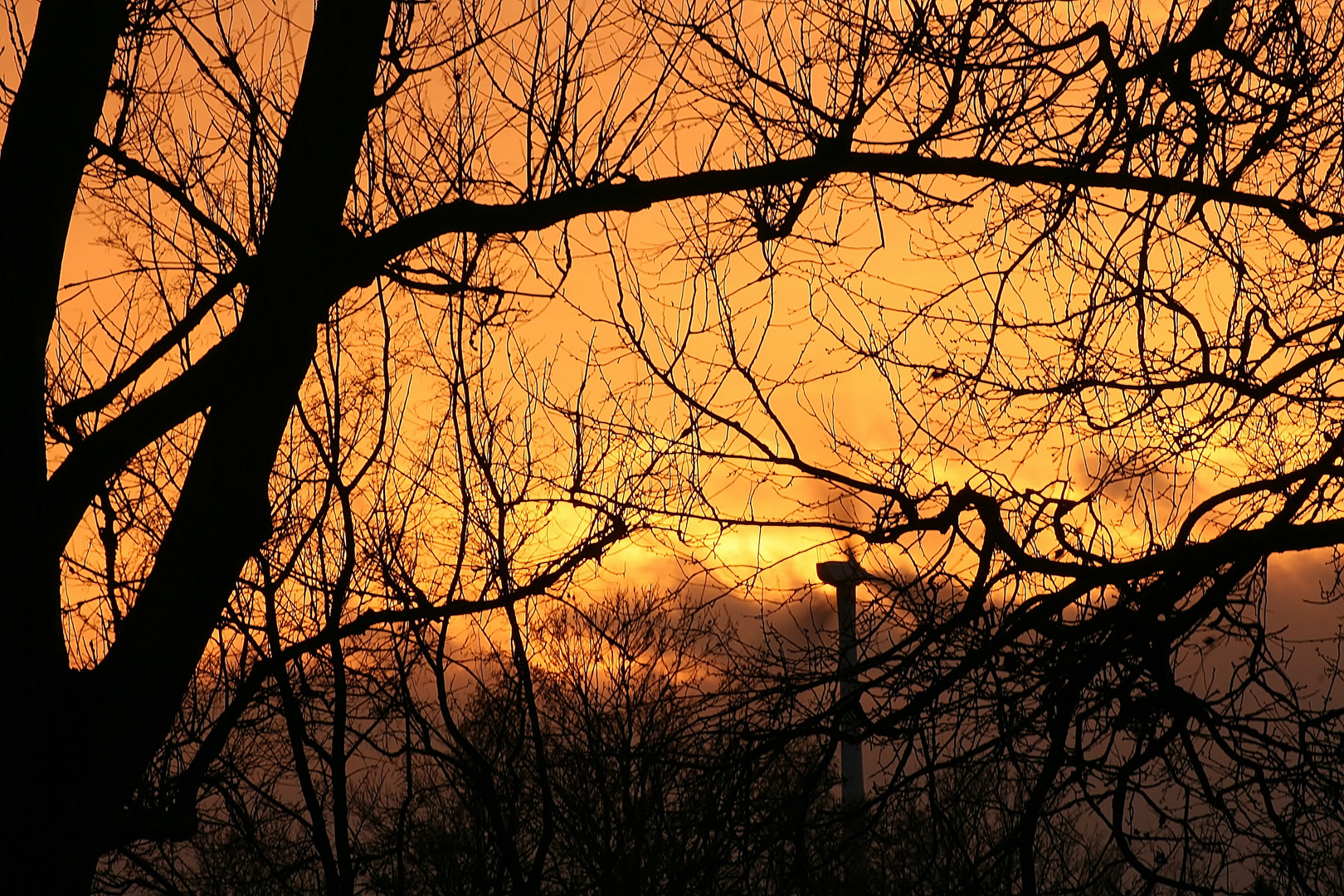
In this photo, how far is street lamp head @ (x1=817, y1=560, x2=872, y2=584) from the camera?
4.35m

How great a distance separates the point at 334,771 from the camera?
376 cm

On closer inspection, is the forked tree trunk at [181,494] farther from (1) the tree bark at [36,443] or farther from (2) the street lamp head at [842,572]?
(2) the street lamp head at [842,572]

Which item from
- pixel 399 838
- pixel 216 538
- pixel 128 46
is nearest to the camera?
pixel 216 538

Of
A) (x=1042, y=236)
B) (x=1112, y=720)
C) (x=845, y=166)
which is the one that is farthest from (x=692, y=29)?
(x=1112, y=720)

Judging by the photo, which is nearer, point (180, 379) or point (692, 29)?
point (180, 379)

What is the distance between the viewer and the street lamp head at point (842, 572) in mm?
4352

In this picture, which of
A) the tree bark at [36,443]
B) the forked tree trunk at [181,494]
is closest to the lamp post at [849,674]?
the forked tree trunk at [181,494]

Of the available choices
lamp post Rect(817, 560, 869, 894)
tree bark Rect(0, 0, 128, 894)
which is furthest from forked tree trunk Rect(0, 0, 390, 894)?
lamp post Rect(817, 560, 869, 894)

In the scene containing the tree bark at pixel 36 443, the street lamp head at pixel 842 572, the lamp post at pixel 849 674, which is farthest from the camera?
the street lamp head at pixel 842 572

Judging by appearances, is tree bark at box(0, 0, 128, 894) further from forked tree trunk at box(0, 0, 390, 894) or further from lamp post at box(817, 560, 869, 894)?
lamp post at box(817, 560, 869, 894)

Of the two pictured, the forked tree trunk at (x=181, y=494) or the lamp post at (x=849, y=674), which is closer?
the forked tree trunk at (x=181, y=494)

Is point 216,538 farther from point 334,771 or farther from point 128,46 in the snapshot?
point 128,46

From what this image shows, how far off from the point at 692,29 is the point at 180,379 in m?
2.07

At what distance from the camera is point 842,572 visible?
14.6 feet
